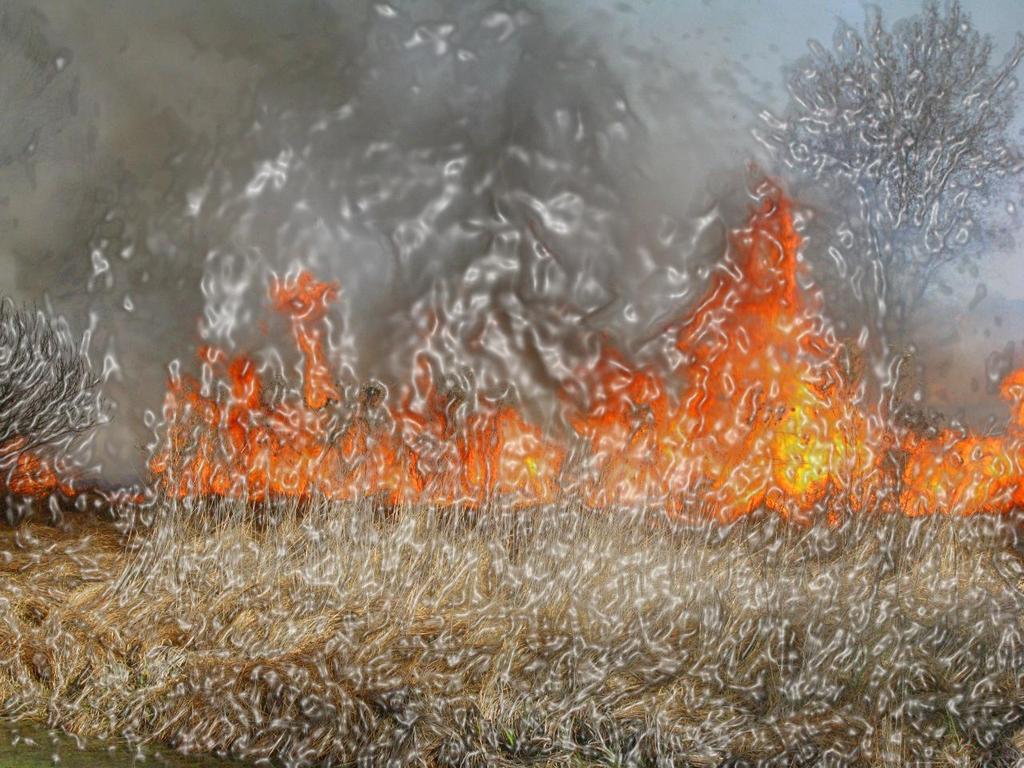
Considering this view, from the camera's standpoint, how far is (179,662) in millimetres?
3859

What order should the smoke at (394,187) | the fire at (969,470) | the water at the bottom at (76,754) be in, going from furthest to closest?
the smoke at (394,187), the fire at (969,470), the water at the bottom at (76,754)

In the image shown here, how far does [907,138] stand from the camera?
5438 mm

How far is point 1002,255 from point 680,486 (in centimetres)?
197

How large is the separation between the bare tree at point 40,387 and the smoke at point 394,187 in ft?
0.86

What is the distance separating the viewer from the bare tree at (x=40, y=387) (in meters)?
5.76

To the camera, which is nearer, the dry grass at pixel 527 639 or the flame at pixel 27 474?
the dry grass at pixel 527 639

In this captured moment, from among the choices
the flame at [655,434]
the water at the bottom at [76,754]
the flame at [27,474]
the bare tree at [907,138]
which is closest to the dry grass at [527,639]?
the water at the bottom at [76,754]

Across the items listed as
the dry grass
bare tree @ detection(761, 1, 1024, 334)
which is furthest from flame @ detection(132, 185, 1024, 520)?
bare tree @ detection(761, 1, 1024, 334)

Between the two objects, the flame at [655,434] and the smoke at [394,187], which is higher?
the smoke at [394,187]

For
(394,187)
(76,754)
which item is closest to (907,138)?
(394,187)

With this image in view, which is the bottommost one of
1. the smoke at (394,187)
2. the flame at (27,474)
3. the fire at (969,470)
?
the flame at (27,474)

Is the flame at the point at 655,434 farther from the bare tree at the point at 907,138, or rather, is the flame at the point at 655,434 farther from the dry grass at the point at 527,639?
the bare tree at the point at 907,138

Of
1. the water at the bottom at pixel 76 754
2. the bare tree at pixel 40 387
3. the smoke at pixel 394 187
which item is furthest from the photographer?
the bare tree at pixel 40 387

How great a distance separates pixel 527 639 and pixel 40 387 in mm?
3271
